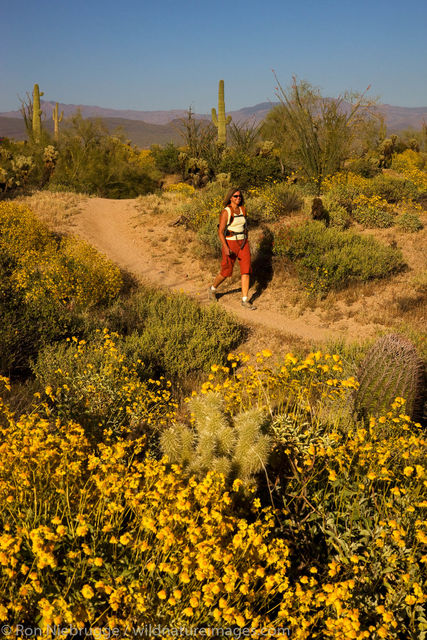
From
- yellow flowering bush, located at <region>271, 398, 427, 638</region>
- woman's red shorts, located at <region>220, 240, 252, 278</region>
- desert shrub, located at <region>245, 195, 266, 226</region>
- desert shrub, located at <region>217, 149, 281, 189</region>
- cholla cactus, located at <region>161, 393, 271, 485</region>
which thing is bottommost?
yellow flowering bush, located at <region>271, 398, 427, 638</region>

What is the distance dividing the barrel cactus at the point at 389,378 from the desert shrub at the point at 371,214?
8.89m

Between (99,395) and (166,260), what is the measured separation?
7.25m

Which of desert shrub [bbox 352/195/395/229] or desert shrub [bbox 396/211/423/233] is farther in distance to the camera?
desert shrub [bbox 352/195/395/229]

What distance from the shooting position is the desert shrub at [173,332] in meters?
6.01

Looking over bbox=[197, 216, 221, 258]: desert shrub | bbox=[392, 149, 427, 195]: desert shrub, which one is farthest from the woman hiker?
bbox=[392, 149, 427, 195]: desert shrub

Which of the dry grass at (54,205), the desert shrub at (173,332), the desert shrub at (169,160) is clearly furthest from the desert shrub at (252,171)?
the desert shrub at (173,332)

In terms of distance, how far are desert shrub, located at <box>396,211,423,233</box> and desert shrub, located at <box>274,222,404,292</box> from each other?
221 centimetres

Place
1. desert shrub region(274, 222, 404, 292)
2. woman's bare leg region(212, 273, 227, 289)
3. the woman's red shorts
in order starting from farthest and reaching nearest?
desert shrub region(274, 222, 404, 292) < woman's bare leg region(212, 273, 227, 289) < the woman's red shorts

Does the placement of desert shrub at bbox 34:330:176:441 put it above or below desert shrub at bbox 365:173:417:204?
below

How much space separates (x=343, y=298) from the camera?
8.98 meters

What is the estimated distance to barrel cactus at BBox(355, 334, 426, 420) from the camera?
4344 millimetres

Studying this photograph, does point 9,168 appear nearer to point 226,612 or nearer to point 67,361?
point 67,361

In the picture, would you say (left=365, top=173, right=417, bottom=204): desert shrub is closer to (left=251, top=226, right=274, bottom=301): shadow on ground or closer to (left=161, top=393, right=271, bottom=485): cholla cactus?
(left=251, top=226, right=274, bottom=301): shadow on ground

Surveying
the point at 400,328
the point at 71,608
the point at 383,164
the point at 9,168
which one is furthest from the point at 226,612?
the point at 383,164
